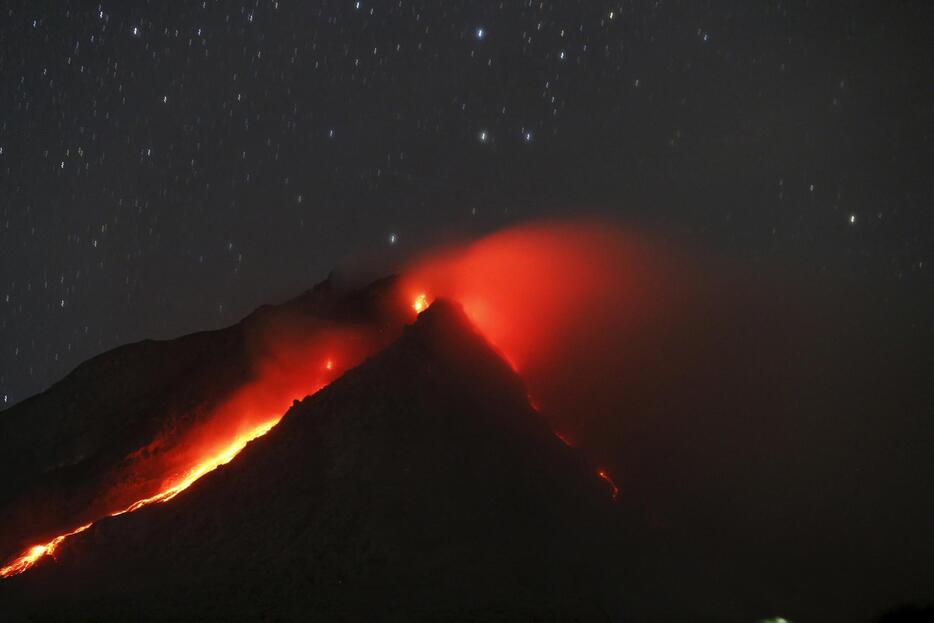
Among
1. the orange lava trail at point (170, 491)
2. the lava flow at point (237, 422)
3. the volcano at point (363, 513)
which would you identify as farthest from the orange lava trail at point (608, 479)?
the orange lava trail at point (170, 491)

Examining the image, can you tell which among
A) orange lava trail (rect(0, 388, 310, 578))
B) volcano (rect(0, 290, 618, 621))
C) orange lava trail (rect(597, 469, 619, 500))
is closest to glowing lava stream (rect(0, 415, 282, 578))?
orange lava trail (rect(0, 388, 310, 578))

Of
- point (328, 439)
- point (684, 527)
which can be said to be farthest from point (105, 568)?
point (684, 527)

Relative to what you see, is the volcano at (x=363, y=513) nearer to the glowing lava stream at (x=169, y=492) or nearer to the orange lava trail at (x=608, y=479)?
the orange lava trail at (x=608, y=479)

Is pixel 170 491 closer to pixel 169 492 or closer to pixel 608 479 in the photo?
pixel 169 492

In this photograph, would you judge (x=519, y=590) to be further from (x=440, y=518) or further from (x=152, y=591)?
(x=152, y=591)

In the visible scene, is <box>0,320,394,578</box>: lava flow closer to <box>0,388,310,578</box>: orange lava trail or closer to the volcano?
<box>0,388,310,578</box>: orange lava trail

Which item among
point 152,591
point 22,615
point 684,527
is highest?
point 22,615
